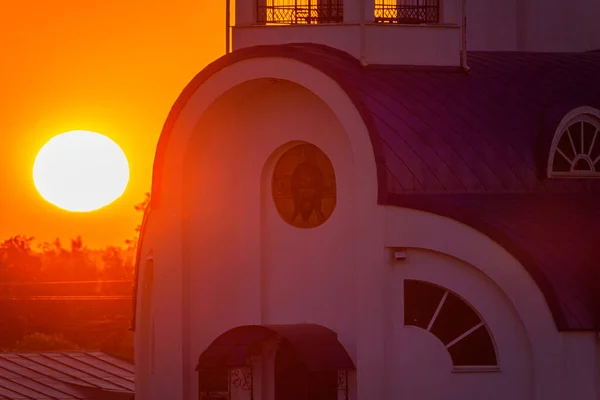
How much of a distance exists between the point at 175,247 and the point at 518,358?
18.3 ft

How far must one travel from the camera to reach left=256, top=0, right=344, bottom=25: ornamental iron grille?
91.0 ft

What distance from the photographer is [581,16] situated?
106ft

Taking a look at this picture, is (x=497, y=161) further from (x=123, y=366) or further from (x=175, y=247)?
(x=123, y=366)

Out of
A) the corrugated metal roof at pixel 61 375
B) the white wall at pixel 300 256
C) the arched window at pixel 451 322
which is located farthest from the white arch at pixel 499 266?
the corrugated metal roof at pixel 61 375

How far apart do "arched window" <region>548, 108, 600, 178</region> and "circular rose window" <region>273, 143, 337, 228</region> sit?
140 inches

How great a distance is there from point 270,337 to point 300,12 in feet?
18.6

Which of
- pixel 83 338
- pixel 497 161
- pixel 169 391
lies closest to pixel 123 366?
pixel 169 391

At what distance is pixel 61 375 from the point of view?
36.7 meters

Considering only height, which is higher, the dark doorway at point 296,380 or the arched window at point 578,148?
the arched window at point 578,148

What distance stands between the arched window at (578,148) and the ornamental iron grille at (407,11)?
2897 millimetres

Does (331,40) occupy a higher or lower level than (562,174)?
higher

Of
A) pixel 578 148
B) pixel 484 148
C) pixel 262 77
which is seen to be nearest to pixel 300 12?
pixel 262 77

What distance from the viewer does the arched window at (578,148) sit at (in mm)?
26719

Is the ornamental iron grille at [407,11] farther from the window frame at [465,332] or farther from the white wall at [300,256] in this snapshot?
the window frame at [465,332]
